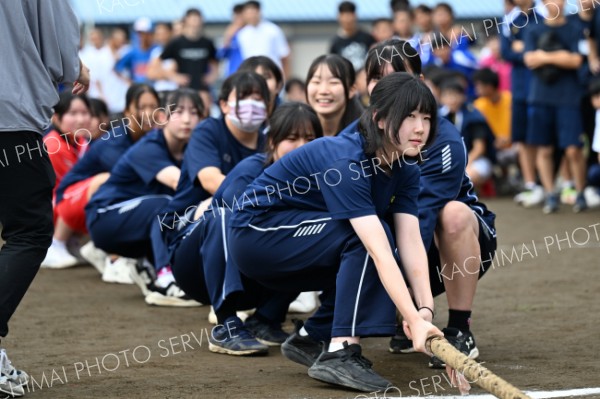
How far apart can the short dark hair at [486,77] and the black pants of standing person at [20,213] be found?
9.19 metres

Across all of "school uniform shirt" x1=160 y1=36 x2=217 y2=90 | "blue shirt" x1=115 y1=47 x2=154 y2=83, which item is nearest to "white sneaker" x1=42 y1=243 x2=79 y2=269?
"school uniform shirt" x1=160 y1=36 x2=217 y2=90

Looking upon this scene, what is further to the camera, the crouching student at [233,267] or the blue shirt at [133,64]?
the blue shirt at [133,64]

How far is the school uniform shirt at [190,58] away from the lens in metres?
13.6

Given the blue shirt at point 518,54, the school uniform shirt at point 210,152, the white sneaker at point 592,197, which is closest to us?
the school uniform shirt at point 210,152

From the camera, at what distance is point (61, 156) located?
8570 millimetres

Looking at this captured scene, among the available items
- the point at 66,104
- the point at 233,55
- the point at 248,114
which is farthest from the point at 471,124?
the point at 248,114

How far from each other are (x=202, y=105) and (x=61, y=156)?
6.71 feet

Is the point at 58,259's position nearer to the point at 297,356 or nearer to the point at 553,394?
the point at 297,356

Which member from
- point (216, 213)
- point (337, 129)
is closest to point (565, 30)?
point (337, 129)

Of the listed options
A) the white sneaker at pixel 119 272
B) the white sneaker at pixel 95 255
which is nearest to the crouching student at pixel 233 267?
the white sneaker at pixel 119 272

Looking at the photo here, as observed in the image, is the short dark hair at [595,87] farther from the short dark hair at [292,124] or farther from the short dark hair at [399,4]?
the short dark hair at [292,124]

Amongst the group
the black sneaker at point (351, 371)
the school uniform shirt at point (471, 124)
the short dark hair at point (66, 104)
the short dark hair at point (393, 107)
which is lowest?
the school uniform shirt at point (471, 124)

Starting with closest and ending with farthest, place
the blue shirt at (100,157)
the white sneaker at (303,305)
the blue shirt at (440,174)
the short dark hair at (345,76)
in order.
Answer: the blue shirt at (440,174)
the short dark hair at (345,76)
the white sneaker at (303,305)
the blue shirt at (100,157)

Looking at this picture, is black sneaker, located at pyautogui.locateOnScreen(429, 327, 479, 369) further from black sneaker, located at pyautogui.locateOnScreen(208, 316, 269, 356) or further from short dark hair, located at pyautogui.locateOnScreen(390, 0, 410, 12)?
short dark hair, located at pyautogui.locateOnScreen(390, 0, 410, 12)
